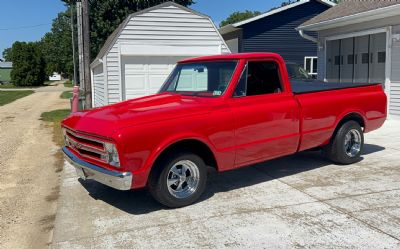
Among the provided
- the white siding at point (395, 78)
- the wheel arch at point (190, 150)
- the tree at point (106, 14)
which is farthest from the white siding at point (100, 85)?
the wheel arch at point (190, 150)

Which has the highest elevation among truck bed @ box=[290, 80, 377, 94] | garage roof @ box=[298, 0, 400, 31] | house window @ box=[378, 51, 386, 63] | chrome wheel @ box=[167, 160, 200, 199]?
garage roof @ box=[298, 0, 400, 31]

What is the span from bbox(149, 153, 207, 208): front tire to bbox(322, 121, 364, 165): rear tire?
2615mm

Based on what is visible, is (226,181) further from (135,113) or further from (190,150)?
(135,113)

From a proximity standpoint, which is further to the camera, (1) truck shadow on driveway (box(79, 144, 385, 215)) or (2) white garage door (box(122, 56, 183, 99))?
(2) white garage door (box(122, 56, 183, 99))

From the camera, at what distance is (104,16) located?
28453 millimetres

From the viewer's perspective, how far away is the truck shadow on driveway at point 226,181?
5375 millimetres

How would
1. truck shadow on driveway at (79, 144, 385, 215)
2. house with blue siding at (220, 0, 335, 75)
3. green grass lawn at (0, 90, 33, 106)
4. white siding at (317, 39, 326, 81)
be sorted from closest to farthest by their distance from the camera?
truck shadow on driveway at (79, 144, 385, 215) → white siding at (317, 39, 326, 81) → house with blue siding at (220, 0, 335, 75) → green grass lawn at (0, 90, 33, 106)

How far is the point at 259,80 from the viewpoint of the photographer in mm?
5758

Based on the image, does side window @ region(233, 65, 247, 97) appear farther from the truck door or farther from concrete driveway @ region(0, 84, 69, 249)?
concrete driveway @ region(0, 84, 69, 249)

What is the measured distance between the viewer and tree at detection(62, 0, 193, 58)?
2814 centimetres

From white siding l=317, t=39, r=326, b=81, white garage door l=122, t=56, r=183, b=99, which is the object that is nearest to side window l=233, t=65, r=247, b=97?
white garage door l=122, t=56, r=183, b=99

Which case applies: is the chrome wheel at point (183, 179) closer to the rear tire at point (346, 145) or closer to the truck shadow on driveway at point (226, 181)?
the truck shadow on driveway at point (226, 181)

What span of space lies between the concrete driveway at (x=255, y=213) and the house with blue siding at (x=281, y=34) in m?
16.7

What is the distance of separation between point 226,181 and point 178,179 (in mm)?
1347
